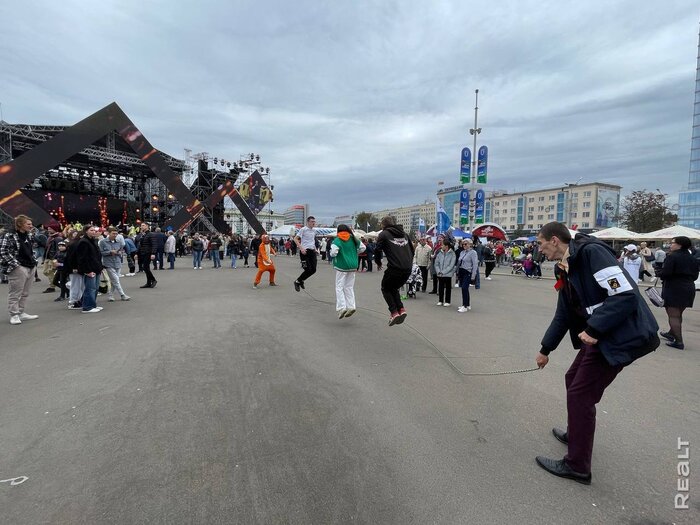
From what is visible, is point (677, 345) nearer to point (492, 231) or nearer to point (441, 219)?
point (441, 219)

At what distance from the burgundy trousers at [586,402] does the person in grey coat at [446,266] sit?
643 cm

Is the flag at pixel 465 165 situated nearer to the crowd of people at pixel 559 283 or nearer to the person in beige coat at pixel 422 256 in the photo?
the crowd of people at pixel 559 283

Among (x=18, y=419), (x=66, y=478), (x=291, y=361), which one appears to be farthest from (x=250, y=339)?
(x=66, y=478)

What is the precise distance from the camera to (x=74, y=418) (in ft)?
10.2

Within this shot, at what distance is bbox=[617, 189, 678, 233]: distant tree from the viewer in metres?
43.2

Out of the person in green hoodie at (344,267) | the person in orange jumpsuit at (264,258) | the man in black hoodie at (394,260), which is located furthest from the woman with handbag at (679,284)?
the person in orange jumpsuit at (264,258)

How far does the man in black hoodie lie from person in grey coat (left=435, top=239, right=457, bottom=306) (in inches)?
136

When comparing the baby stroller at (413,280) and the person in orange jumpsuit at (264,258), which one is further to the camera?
the person in orange jumpsuit at (264,258)

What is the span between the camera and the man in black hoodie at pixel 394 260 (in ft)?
18.2

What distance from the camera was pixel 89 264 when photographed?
727 cm

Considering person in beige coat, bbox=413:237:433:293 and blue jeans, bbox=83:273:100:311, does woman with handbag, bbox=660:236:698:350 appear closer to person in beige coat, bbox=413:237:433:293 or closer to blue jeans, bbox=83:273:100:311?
person in beige coat, bbox=413:237:433:293

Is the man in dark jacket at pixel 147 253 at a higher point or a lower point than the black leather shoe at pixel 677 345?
higher

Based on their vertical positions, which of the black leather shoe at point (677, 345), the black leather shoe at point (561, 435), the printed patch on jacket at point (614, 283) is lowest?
the black leather shoe at point (677, 345)

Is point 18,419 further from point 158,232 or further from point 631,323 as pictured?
point 158,232
